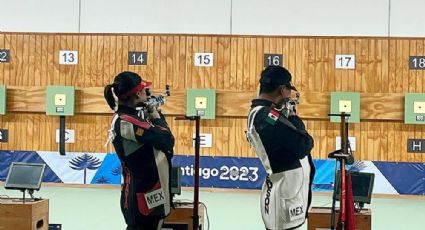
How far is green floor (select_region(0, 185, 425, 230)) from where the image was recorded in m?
6.70

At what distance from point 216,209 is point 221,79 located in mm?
2743

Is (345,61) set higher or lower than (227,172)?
higher

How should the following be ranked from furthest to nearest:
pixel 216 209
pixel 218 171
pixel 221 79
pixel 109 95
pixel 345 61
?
pixel 221 79 → pixel 218 171 → pixel 345 61 → pixel 216 209 → pixel 109 95

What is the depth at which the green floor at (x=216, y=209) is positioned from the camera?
6.70m

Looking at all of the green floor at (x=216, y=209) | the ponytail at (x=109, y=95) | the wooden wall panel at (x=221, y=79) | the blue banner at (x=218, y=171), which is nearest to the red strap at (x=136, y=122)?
the ponytail at (x=109, y=95)

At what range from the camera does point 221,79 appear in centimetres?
985

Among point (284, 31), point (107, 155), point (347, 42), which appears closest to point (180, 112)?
point (107, 155)

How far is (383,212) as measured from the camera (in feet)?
25.9

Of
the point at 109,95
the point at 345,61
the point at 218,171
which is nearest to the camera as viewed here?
the point at 109,95

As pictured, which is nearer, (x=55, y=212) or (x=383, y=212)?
(x=55, y=212)

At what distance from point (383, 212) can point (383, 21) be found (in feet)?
11.4

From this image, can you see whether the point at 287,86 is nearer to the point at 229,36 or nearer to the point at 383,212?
the point at 383,212

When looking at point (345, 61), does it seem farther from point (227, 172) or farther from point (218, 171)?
point (218, 171)

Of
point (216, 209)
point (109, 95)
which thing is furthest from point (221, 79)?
point (109, 95)
